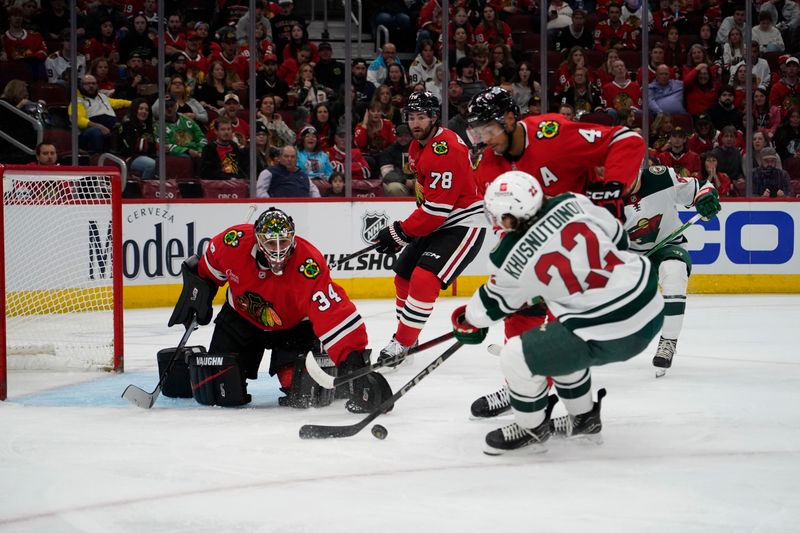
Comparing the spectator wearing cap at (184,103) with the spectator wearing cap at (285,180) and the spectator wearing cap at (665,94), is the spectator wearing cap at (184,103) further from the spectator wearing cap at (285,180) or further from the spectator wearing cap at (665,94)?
the spectator wearing cap at (665,94)

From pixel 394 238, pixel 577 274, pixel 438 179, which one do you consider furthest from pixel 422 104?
pixel 577 274

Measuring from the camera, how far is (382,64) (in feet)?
26.8

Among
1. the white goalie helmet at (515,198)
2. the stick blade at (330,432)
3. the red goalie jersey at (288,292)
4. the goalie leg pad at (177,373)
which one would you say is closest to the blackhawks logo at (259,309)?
the red goalie jersey at (288,292)

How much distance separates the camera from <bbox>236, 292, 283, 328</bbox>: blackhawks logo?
406cm

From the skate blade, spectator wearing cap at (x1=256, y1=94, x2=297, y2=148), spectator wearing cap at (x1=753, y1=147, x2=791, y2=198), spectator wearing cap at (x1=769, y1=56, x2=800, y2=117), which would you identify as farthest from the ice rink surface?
spectator wearing cap at (x1=769, y1=56, x2=800, y2=117)

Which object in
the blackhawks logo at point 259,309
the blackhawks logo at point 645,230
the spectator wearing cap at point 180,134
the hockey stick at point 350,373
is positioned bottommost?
the hockey stick at point 350,373

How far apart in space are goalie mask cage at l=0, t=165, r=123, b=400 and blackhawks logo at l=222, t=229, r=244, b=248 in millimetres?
882

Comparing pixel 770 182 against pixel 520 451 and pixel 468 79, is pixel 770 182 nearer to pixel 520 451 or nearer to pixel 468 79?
pixel 468 79

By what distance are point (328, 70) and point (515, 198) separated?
5.26 metres

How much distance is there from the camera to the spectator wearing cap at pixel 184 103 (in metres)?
7.24

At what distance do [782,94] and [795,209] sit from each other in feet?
2.84

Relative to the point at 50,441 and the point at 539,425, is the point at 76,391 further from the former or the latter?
the point at 539,425

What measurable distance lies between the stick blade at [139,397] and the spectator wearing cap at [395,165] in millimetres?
4068

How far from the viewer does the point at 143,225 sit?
285 inches
